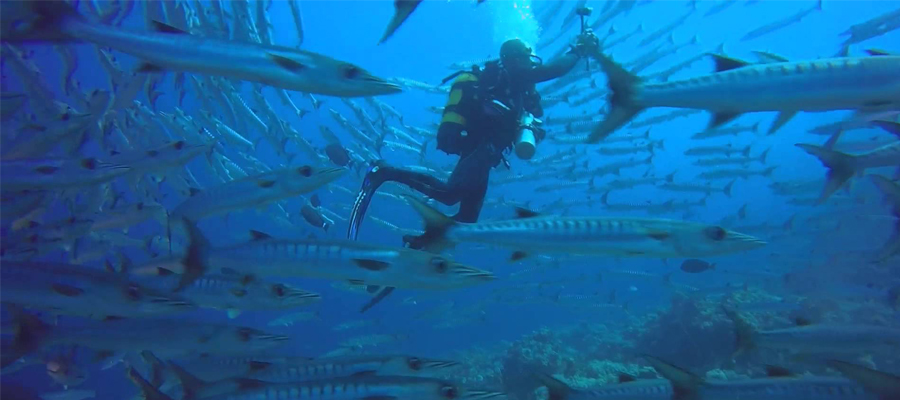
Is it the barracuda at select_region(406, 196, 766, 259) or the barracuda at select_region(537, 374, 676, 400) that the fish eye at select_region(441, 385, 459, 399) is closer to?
the barracuda at select_region(537, 374, 676, 400)

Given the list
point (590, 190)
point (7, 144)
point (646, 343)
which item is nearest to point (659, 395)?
point (7, 144)

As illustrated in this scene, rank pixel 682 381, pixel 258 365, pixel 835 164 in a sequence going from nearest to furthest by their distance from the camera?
pixel 682 381 → pixel 835 164 → pixel 258 365

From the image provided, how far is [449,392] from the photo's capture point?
321 cm

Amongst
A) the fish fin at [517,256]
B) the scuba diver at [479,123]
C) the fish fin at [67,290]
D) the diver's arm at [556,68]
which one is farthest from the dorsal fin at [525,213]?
the fish fin at [67,290]

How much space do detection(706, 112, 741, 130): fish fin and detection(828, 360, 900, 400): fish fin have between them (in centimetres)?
149

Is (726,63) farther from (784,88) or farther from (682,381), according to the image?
(682,381)

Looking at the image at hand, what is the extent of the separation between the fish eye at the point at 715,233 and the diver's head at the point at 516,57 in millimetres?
4388

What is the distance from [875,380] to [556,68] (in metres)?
4.83

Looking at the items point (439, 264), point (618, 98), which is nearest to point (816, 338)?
point (618, 98)

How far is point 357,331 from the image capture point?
102 feet

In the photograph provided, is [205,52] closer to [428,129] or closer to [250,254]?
[250,254]

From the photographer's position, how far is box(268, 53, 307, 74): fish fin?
2434mm

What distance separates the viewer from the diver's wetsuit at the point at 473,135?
6473 millimetres

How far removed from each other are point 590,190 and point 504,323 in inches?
769
